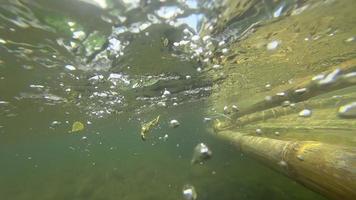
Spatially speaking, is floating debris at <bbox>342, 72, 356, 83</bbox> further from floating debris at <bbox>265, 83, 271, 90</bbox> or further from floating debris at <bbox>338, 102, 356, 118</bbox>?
floating debris at <bbox>265, 83, 271, 90</bbox>

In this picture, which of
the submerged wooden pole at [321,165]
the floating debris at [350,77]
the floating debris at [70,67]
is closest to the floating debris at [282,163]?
the submerged wooden pole at [321,165]

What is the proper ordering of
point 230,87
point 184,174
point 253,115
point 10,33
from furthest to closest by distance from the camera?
point 253,115
point 230,87
point 184,174
point 10,33

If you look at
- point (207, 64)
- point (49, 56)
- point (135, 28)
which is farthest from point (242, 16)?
point (49, 56)

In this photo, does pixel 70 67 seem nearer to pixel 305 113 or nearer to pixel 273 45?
pixel 273 45

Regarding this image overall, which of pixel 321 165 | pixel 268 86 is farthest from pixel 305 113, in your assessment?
pixel 321 165

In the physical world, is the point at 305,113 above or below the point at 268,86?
below

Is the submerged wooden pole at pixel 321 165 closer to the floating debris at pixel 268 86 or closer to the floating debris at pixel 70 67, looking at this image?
the floating debris at pixel 70 67

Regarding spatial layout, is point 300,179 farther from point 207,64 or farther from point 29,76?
point 29,76

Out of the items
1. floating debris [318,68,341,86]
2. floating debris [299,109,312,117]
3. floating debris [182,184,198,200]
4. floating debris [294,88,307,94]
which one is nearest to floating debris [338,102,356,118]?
floating debris [294,88,307,94]
